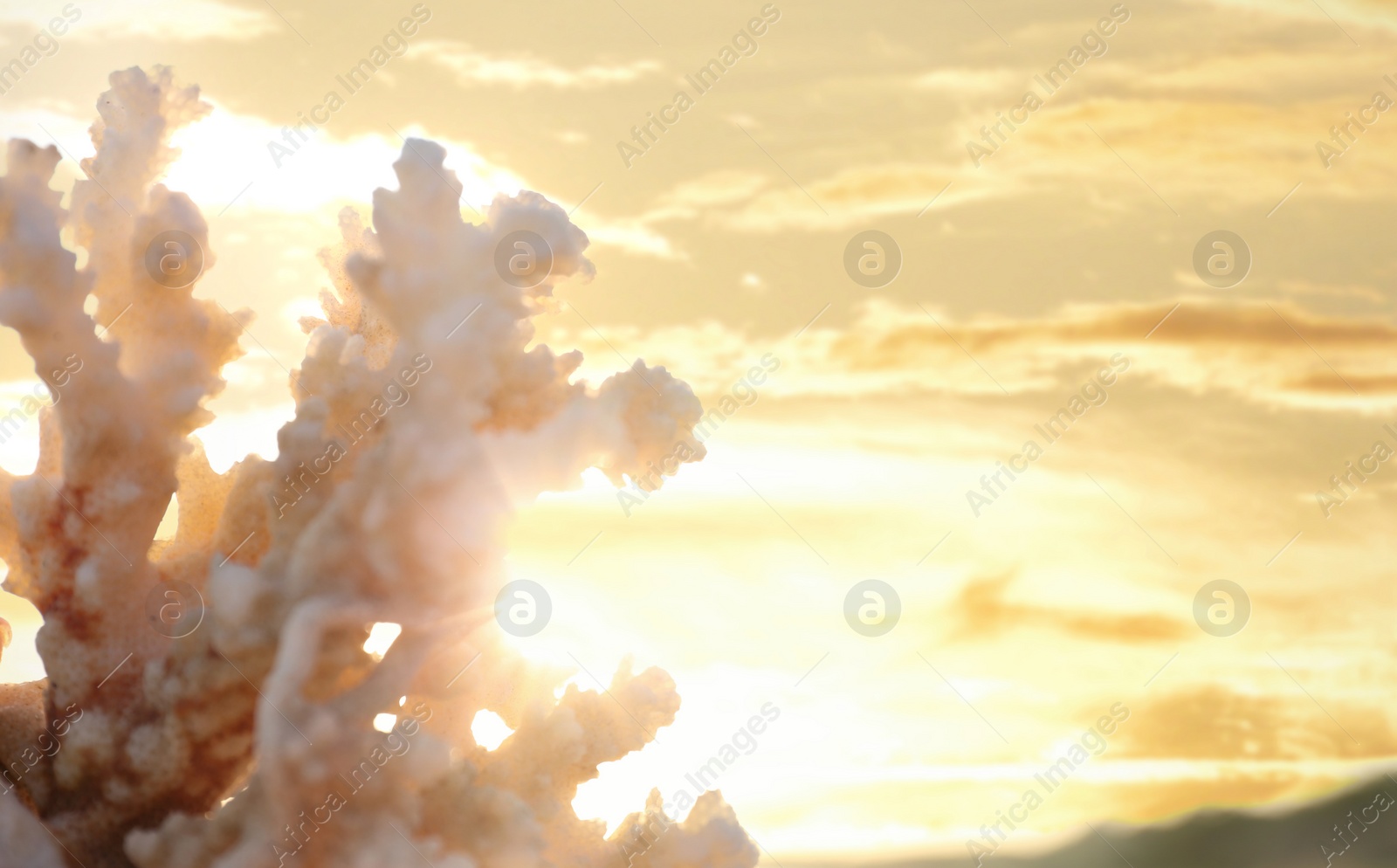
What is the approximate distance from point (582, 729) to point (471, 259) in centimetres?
211

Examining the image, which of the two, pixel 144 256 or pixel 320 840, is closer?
pixel 320 840

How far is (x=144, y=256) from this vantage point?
550cm

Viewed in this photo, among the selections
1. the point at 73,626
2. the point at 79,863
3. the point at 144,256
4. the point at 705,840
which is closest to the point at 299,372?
the point at 144,256

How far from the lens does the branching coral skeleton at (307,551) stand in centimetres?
471

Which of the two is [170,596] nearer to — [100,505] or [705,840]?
[100,505]

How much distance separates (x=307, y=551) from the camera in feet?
15.7
